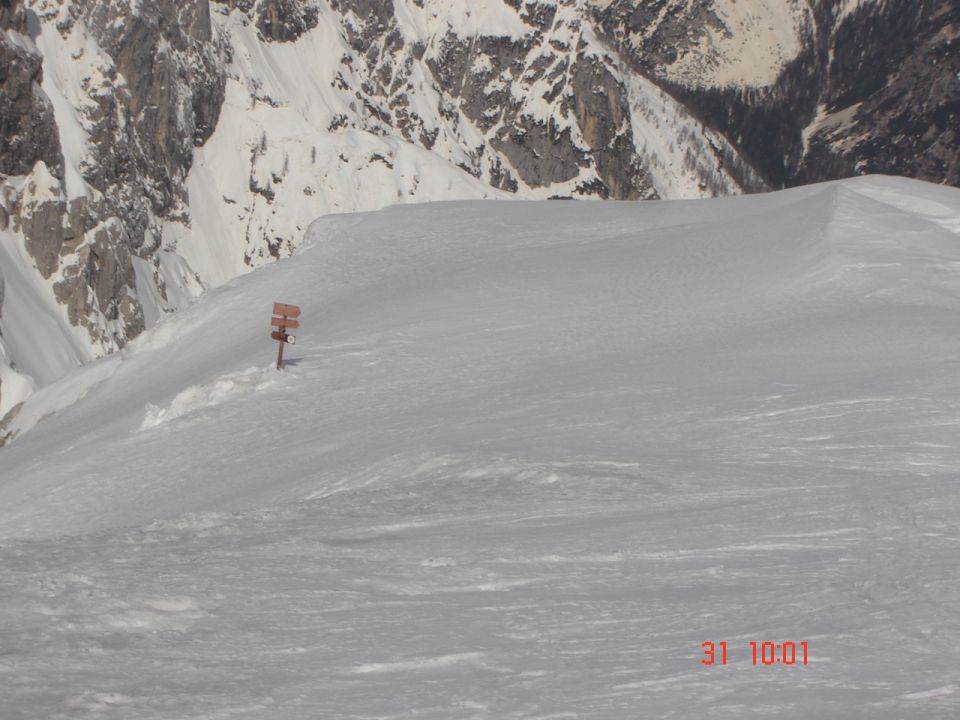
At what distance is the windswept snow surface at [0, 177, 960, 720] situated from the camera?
19.2 ft

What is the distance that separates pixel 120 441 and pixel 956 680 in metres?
12.0

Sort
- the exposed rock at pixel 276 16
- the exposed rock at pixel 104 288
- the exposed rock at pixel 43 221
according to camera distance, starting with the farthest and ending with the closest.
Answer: the exposed rock at pixel 276 16, the exposed rock at pixel 43 221, the exposed rock at pixel 104 288

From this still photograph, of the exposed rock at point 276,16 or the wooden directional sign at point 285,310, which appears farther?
the exposed rock at point 276,16

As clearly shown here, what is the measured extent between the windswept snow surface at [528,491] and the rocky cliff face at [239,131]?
74472 mm

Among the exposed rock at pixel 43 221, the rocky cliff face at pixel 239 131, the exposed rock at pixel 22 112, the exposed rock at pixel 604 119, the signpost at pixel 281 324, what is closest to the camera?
the signpost at pixel 281 324

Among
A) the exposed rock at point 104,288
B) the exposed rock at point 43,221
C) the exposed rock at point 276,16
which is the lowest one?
the exposed rock at point 104,288

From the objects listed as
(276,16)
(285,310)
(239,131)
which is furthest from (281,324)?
(276,16)

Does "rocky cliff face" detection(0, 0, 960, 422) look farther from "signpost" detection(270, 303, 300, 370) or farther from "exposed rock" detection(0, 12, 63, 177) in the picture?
"signpost" detection(270, 303, 300, 370)

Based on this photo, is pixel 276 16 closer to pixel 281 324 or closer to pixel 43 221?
pixel 43 221
